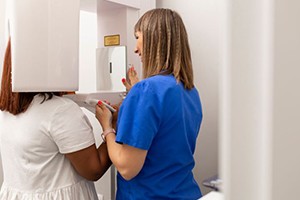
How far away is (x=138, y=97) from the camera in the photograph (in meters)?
0.98

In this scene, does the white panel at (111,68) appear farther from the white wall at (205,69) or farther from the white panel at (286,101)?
the white panel at (286,101)

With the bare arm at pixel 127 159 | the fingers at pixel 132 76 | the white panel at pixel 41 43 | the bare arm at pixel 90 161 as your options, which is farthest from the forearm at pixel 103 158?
the fingers at pixel 132 76

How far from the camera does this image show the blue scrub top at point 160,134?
0.96 metres

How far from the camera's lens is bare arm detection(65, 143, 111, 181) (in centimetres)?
106

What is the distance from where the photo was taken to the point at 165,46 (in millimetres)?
1074

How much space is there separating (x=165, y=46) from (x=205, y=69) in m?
0.72

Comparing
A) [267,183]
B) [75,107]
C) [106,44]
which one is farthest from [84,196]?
[267,183]

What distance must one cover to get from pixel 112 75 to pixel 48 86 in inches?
22.0

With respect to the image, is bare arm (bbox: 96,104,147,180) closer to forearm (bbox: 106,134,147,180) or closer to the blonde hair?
forearm (bbox: 106,134,147,180)

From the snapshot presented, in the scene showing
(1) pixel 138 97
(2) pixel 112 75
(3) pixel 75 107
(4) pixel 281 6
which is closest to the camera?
(4) pixel 281 6

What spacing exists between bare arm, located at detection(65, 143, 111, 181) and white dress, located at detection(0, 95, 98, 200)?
2cm

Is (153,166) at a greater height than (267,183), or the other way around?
(267,183)

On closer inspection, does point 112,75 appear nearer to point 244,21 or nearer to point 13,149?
point 13,149

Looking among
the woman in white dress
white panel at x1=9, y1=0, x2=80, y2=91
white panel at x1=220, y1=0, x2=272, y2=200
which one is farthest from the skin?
white panel at x1=220, y1=0, x2=272, y2=200
